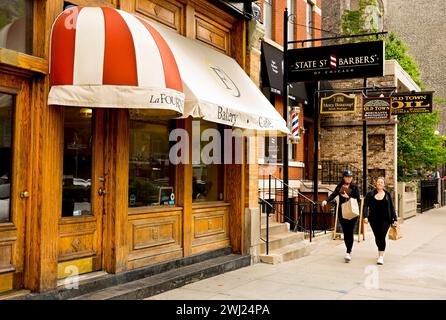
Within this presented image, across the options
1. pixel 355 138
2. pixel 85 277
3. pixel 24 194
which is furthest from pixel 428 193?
pixel 24 194

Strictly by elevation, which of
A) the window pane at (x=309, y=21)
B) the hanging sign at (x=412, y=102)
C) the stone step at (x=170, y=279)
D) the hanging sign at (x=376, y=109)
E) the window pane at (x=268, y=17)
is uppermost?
the window pane at (x=309, y=21)

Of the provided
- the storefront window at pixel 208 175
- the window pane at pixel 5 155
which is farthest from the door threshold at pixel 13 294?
the storefront window at pixel 208 175

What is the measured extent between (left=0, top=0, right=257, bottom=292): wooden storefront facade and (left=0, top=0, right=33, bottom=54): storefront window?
2.2 inches

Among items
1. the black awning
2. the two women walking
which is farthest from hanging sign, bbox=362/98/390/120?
the two women walking

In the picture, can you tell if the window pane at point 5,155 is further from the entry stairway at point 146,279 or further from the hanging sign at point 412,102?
the hanging sign at point 412,102

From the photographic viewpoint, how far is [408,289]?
791cm

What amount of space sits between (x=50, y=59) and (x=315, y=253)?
7.91m

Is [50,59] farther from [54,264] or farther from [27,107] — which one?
[54,264]

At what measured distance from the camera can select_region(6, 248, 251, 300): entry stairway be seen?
5965 millimetres

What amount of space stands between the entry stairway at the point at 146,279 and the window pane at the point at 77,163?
0.92 metres

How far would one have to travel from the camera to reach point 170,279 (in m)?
7.18

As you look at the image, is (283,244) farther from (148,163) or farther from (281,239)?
(148,163)

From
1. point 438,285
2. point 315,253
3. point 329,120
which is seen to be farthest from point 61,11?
point 329,120

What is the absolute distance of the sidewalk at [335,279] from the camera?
7262 millimetres
